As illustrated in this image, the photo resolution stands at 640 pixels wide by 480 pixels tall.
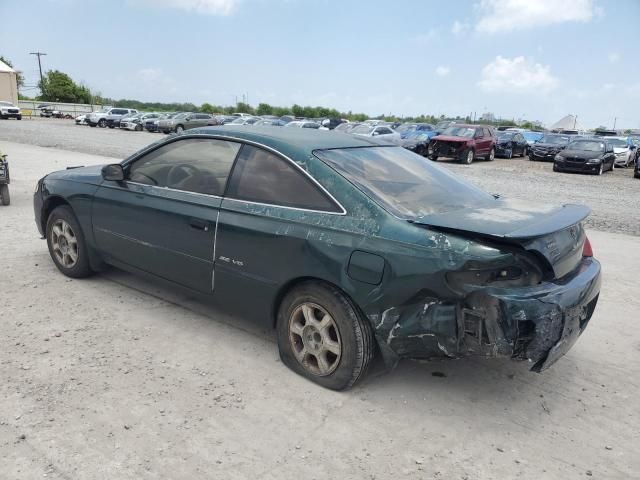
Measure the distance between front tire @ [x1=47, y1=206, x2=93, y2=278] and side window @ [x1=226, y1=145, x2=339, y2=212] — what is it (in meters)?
1.97

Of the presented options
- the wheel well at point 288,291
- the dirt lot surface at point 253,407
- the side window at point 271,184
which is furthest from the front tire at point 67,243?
the wheel well at point 288,291

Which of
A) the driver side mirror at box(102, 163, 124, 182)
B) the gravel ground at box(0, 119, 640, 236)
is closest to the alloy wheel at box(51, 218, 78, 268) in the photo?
the driver side mirror at box(102, 163, 124, 182)

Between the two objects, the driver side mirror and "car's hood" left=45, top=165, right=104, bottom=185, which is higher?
the driver side mirror

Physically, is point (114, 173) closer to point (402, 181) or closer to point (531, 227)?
point (402, 181)

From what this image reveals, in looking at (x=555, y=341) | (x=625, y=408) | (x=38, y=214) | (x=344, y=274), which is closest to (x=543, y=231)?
(x=555, y=341)

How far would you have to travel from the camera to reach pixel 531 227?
9.66 ft

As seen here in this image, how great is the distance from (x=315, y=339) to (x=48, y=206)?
3.31 m

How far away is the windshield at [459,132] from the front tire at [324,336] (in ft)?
66.3

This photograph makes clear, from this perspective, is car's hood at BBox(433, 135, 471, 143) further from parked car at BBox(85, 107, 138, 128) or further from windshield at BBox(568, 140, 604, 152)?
parked car at BBox(85, 107, 138, 128)

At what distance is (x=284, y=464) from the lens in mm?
2646

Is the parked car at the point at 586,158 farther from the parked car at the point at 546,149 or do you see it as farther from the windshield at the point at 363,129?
the windshield at the point at 363,129

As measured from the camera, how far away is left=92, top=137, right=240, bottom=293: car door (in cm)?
383

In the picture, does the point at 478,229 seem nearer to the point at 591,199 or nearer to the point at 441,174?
the point at 441,174

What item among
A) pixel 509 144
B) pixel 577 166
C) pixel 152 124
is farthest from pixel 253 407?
pixel 152 124
